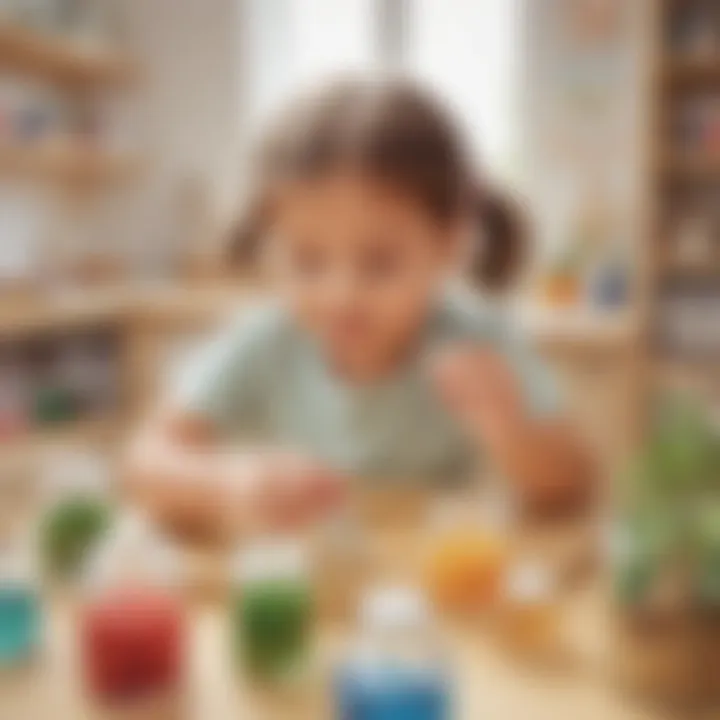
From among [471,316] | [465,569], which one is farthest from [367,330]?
[465,569]

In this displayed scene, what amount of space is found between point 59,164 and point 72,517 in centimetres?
31

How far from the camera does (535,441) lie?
48 centimetres

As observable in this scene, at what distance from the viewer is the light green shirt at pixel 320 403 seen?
21.9 inches

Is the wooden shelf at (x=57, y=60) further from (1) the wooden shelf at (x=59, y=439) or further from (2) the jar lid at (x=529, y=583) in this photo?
(2) the jar lid at (x=529, y=583)

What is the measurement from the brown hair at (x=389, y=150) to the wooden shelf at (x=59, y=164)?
0.19 m

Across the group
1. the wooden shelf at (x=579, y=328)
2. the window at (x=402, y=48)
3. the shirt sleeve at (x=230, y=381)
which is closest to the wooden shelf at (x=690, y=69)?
the wooden shelf at (x=579, y=328)

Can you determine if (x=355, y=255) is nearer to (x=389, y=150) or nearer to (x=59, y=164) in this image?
(x=389, y=150)

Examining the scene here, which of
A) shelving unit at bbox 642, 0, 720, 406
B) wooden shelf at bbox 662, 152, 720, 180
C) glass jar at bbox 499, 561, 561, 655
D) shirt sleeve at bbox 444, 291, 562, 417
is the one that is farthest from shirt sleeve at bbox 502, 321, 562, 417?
wooden shelf at bbox 662, 152, 720, 180

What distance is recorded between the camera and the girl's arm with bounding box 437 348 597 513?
0.48 metres

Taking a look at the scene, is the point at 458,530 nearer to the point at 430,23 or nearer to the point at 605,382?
the point at 605,382

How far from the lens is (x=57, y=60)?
69 cm

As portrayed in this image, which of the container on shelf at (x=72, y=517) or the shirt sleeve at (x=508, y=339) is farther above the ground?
the shirt sleeve at (x=508, y=339)

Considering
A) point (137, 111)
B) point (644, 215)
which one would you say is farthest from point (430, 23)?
point (644, 215)

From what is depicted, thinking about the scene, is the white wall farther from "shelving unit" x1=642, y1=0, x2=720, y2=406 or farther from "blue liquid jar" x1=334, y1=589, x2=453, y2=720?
"shelving unit" x1=642, y1=0, x2=720, y2=406
